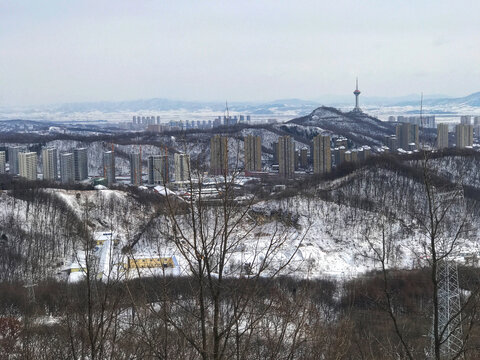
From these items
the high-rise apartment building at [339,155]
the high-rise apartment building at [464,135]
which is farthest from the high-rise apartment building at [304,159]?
the high-rise apartment building at [464,135]

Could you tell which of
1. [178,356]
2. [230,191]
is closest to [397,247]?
[178,356]

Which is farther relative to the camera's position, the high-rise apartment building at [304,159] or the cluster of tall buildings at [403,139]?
the cluster of tall buildings at [403,139]

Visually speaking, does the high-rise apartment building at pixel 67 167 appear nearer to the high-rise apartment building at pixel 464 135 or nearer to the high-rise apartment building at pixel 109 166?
the high-rise apartment building at pixel 109 166

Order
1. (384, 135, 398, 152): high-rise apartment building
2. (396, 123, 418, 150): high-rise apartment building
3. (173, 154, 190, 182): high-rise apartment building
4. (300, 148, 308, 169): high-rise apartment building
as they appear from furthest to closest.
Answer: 1. (384, 135, 398, 152): high-rise apartment building
2. (396, 123, 418, 150): high-rise apartment building
3. (300, 148, 308, 169): high-rise apartment building
4. (173, 154, 190, 182): high-rise apartment building

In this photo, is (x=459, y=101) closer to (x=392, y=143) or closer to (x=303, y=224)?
(x=392, y=143)

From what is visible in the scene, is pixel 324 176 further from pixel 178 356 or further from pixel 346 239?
pixel 178 356

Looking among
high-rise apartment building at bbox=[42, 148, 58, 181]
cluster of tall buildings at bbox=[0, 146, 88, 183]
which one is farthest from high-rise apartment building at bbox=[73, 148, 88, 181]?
high-rise apartment building at bbox=[42, 148, 58, 181]

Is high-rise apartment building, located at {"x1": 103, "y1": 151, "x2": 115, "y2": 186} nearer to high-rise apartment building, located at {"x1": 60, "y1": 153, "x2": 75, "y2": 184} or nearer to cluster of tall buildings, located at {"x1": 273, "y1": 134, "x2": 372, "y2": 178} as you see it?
high-rise apartment building, located at {"x1": 60, "y1": 153, "x2": 75, "y2": 184}

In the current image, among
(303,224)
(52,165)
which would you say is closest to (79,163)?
(52,165)
